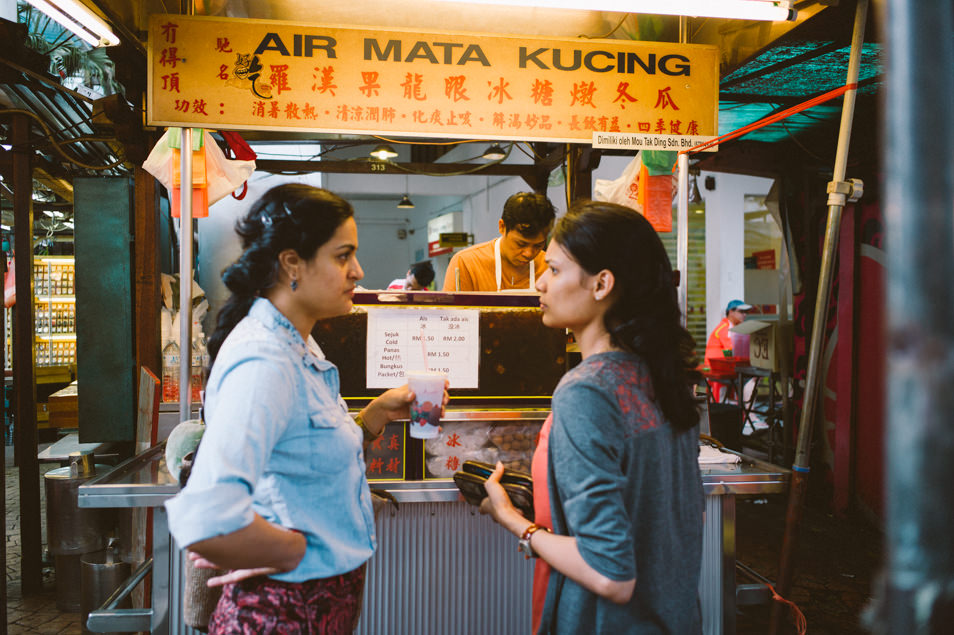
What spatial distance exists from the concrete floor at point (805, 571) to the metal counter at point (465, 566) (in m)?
1.40

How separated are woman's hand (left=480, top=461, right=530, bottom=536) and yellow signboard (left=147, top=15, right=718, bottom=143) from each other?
6.39 ft

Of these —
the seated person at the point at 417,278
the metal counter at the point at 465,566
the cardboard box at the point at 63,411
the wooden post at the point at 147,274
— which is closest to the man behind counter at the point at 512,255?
the metal counter at the point at 465,566

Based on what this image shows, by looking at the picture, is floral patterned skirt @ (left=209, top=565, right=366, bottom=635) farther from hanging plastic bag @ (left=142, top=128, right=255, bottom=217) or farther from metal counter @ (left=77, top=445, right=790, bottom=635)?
hanging plastic bag @ (left=142, top=128, right=255, bottom=217)

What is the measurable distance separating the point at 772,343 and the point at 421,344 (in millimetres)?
5376

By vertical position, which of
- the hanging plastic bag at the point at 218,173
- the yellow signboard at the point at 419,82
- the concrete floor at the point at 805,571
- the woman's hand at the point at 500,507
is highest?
the yellow signboard at the point at 419,82

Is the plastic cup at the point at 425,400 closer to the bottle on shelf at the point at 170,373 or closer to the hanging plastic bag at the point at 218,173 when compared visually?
the hanging plastic bag at the point at 218,173

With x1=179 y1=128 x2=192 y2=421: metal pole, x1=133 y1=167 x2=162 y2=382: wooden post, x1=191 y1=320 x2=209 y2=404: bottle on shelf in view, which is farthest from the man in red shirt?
x1=179 y1=128 x2=192 y2=421: metal pole

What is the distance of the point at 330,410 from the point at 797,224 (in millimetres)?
6344

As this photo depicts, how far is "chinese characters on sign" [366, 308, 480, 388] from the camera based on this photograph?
262cm

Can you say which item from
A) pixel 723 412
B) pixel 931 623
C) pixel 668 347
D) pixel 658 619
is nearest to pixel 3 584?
pixel 658 619

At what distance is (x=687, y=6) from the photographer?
8.29ft

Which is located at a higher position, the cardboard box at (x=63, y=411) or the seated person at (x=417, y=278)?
the seated person at (x=417, y=278)

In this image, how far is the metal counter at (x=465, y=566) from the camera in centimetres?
256

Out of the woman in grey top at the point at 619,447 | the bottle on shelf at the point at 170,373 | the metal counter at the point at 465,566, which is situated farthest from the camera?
the bottle on shelf at the point at 170,373
